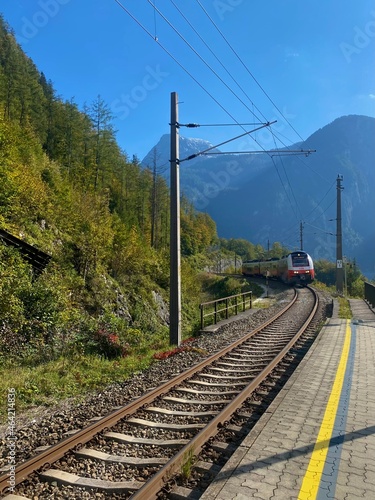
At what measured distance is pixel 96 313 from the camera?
53.4 feet

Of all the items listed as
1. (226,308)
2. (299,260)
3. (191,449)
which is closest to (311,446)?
(191,449)

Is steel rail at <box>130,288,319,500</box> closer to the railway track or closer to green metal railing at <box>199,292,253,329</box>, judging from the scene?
the railway track

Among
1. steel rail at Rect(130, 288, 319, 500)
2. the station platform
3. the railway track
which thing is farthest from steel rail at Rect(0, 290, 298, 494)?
the station platform

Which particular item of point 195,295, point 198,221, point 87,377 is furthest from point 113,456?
point 198,221

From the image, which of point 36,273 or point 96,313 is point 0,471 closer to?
point 36,273

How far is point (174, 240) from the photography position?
12711 millimetres

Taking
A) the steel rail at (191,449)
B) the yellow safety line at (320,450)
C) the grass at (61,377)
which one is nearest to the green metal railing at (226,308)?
the grass at (61,377)

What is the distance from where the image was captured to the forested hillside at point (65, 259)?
414 inches

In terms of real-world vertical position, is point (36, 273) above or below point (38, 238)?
below

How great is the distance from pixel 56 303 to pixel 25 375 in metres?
3.66

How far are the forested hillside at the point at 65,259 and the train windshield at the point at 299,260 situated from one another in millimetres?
11164

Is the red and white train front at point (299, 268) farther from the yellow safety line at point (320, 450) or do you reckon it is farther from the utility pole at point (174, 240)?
the yellow safety line at point (320, 450)

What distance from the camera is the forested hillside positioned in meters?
10.5

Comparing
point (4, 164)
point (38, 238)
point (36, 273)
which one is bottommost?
point (36, 273)
